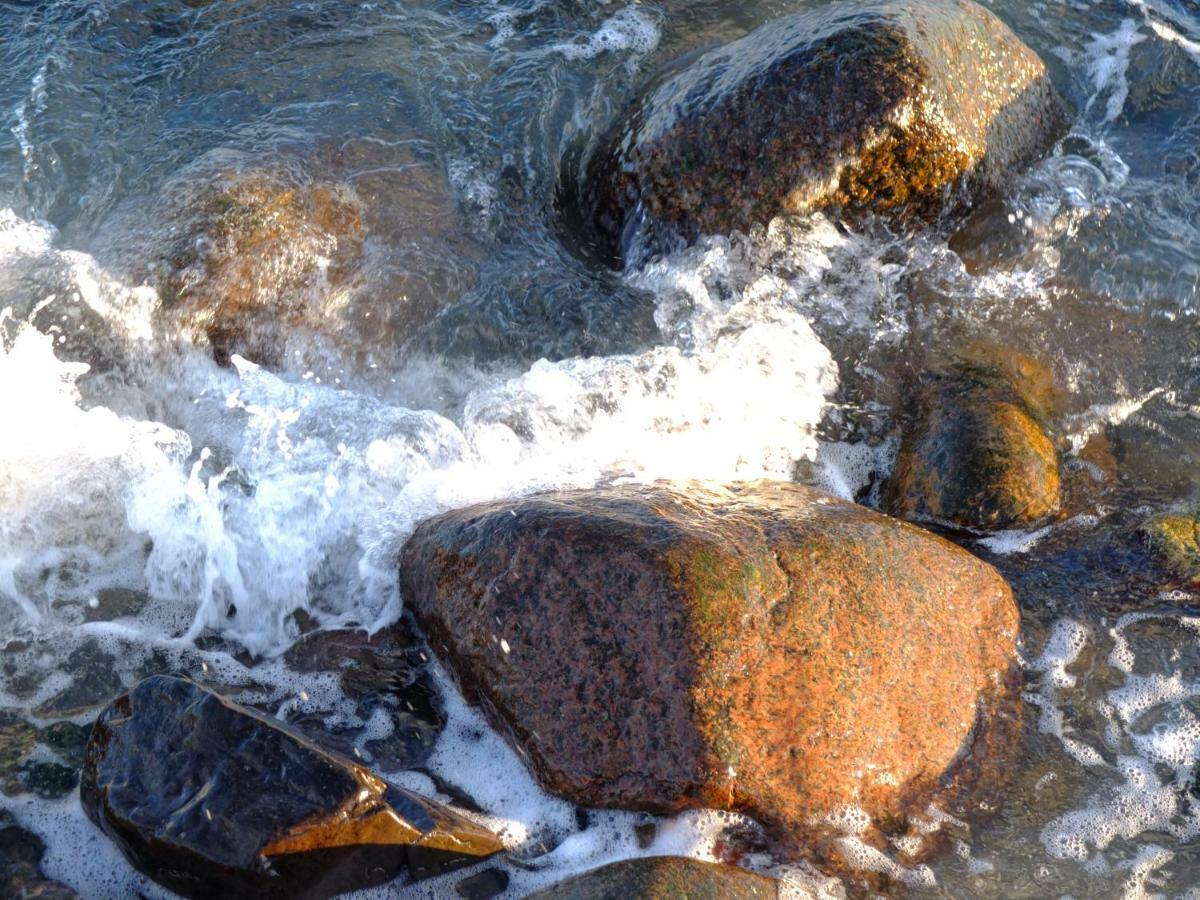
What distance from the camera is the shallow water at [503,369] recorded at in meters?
3.35

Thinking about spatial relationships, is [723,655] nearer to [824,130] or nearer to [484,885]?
[484,885]

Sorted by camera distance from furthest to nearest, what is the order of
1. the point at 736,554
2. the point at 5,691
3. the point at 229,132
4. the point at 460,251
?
the point at 229,132
the point at 460,251
the point at 5,691
the point at 736,554

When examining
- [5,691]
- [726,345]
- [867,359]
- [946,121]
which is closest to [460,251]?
[726,345]

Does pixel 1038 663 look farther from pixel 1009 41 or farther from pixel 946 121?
pixel 1009 41

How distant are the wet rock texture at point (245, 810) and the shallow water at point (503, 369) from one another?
150 millimetres

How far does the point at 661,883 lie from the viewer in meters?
2.65

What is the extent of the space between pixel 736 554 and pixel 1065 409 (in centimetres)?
203

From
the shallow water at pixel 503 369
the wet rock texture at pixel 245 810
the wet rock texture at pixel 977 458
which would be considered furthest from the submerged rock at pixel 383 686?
the wet rock texture at pixel 977 458

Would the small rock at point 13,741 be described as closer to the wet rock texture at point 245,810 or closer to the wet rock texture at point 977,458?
the wet rock texture at point 245,810

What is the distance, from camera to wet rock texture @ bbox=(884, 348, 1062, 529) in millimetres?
3973

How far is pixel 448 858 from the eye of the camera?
113 inches

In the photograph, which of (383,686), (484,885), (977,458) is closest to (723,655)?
(484,885)

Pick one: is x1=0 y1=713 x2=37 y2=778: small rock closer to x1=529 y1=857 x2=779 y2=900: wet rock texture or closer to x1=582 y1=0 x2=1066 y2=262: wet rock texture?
x1=529 y1=857 x2=779 y2=900: wet rock texture

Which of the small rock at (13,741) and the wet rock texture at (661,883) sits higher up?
the small rock at (13,741)
